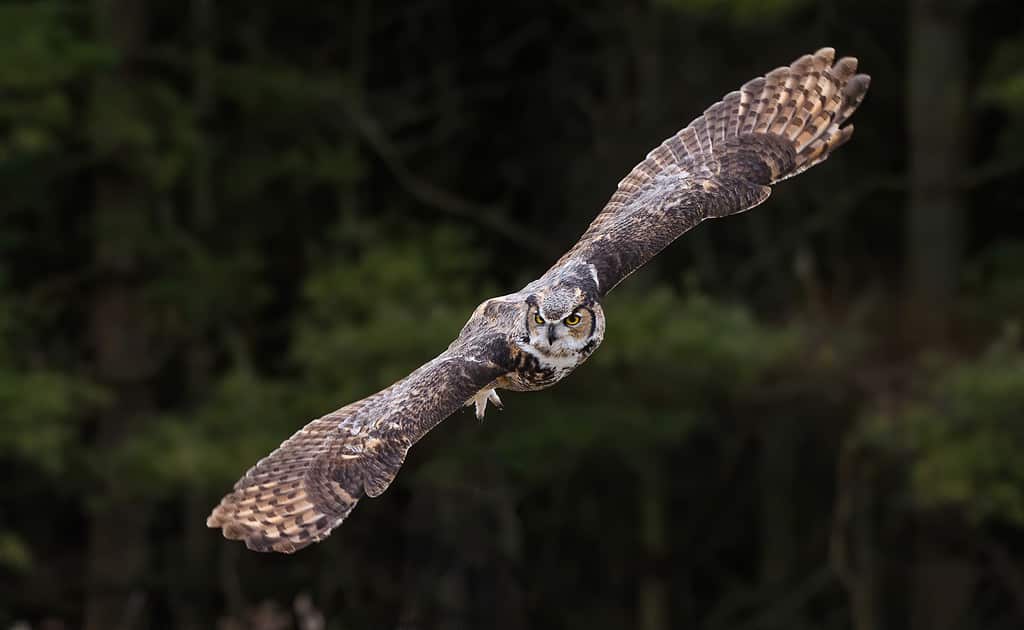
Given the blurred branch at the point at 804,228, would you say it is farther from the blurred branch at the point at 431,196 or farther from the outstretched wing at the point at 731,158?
the outstretched wing at the point at 731,158

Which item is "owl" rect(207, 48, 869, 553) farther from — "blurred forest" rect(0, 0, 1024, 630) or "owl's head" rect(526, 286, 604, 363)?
"blurred forest" rect(0, 0, 1024, 630)

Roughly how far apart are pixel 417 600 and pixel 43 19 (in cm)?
480

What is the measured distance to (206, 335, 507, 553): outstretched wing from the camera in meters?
5.90

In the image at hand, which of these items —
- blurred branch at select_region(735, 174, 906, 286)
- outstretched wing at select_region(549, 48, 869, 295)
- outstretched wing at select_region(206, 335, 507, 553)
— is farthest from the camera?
blurred branch at select_region(735, 174, 906, 286)

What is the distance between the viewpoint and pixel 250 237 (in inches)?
695

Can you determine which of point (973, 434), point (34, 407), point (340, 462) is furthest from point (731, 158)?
point (34, 407)

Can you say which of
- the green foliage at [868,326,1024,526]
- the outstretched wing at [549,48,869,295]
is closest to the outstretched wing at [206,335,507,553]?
the outstretched wing at [549,48,869,295]

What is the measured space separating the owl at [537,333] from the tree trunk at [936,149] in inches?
281

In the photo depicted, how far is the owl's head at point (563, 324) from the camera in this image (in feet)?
20.2

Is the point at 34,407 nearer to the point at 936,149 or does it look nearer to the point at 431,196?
the point at 431,196

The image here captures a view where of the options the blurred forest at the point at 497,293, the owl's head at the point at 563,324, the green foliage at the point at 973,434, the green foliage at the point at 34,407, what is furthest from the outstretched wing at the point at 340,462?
the green foliage at the point at 34,407

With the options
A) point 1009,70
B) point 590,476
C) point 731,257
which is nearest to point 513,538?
point 590,476

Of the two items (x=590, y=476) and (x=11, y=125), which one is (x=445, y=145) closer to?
(x=590, y=476)

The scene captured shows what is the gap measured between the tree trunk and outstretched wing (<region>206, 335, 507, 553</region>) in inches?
343
